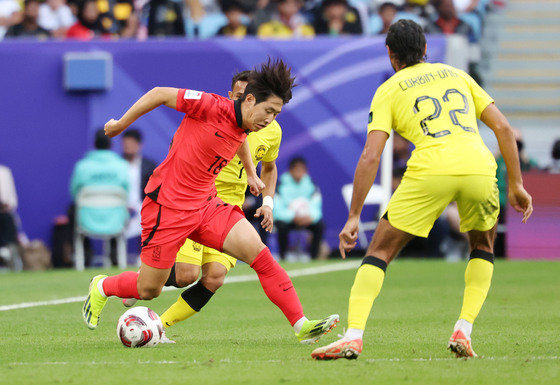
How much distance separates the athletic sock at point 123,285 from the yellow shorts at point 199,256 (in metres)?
0.65

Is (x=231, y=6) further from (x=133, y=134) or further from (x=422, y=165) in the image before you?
(x=422, y=165)

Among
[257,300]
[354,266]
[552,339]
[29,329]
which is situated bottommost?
[354,266]

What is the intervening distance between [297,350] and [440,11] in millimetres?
13862

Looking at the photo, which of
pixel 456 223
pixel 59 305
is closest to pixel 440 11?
pixel 456 223

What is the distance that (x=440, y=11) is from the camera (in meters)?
19.7

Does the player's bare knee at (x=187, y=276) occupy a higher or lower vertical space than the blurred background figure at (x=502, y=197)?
higher

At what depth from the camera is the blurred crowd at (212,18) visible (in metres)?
18.0

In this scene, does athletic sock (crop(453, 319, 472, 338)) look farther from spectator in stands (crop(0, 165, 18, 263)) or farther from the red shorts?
spectator in stands (crop(0, 165, 18, 263))

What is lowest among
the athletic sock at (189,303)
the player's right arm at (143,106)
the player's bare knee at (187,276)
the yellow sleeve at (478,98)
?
the athletic sock at (189,303)

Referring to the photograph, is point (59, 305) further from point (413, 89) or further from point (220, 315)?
point (413, 89)

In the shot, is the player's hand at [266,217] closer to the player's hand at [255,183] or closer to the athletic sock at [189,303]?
the player's hand at [255,183]

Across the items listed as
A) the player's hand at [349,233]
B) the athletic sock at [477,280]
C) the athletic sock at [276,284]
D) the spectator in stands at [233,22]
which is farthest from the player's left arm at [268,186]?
the spectator in stands at [233,22]

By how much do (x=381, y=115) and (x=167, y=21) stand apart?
12.5 metres

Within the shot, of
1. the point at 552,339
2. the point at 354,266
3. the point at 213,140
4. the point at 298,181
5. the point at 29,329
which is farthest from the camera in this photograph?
the point at 298,181
